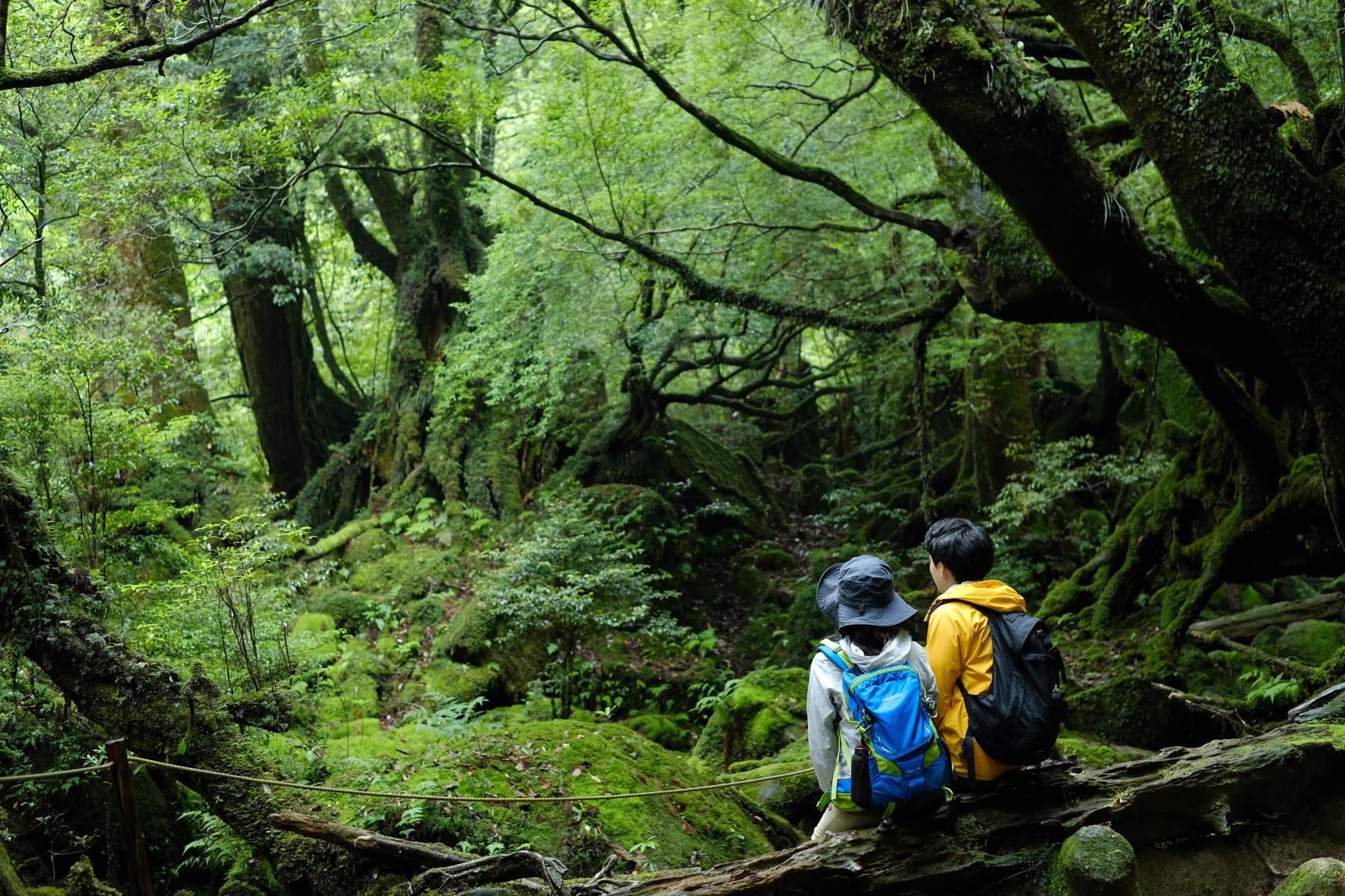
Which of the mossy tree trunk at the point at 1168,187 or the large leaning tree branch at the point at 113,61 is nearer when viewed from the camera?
the large leaning tree branch at the point at 113,61

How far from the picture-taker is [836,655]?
138 inches

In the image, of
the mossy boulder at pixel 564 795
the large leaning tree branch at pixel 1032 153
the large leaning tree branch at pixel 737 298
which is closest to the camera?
the mossy boulder at pixel 564 795

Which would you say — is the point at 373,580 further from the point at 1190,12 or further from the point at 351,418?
the point at 1190,12

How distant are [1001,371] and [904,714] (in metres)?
11.5

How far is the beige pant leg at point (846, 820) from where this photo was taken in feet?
12.3

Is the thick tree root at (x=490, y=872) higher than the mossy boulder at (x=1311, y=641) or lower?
higher

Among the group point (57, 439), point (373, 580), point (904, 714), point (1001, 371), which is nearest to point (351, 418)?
point (373, 580)

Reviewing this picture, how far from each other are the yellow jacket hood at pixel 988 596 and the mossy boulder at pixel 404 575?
1044 cm

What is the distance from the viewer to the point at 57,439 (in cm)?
768

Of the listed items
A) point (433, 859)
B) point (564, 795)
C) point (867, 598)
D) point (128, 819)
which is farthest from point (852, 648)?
point (128, 819)

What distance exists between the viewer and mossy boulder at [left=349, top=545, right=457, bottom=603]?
13000 millimetres

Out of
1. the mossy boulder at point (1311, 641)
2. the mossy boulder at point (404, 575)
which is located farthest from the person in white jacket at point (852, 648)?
the mossy boulder at point (404, 575)

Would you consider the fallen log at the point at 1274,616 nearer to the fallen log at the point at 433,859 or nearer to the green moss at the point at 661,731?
the green moss at the point at 661,731

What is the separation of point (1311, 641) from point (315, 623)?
10421 millimetres
